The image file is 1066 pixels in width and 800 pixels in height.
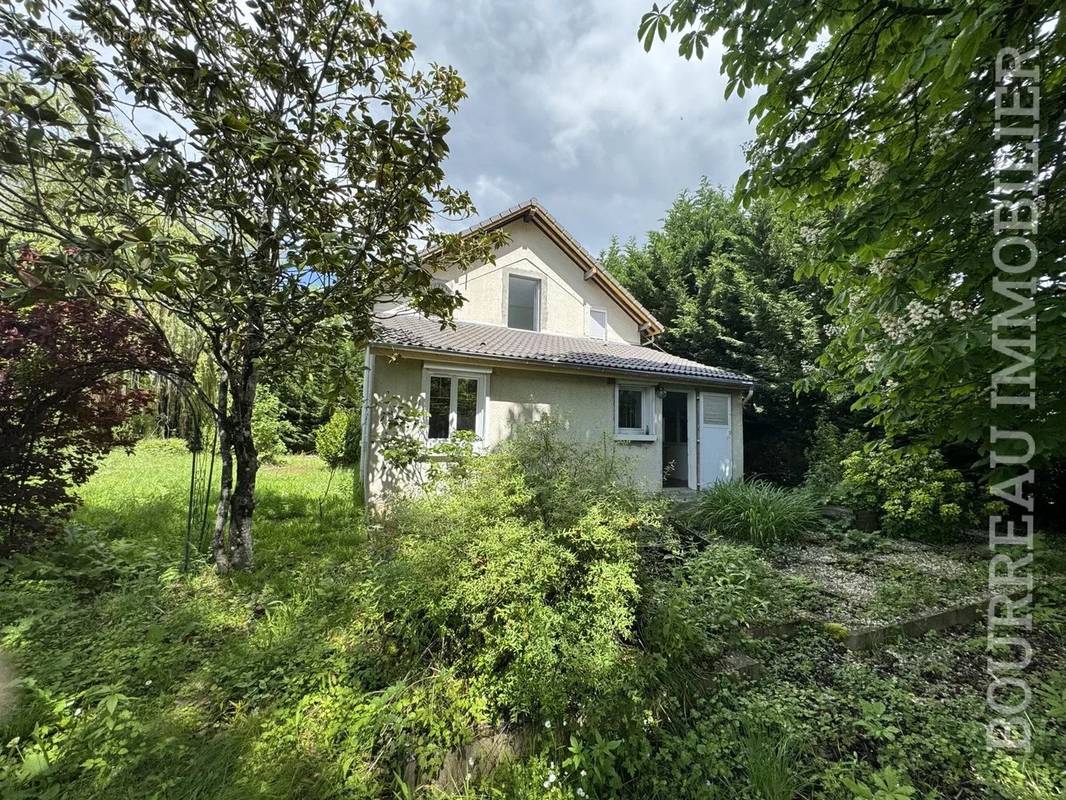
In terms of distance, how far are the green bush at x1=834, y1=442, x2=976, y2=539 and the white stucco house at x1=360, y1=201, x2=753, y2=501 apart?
347 cm

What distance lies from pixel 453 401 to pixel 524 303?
182 inches

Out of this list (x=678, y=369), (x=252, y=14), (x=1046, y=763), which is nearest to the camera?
(x=1046, y=763)

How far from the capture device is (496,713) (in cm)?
285

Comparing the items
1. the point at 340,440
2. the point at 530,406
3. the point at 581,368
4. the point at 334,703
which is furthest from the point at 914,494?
the point at 340,440

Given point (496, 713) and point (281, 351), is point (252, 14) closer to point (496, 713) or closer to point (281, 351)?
point (281, 351)

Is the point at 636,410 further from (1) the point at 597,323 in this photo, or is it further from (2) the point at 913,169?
(2) the point at 913,169

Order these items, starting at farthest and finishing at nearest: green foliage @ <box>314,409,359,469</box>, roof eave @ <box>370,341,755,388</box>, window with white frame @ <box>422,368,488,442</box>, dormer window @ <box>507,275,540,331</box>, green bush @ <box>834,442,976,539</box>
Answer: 1. green foliage @ <box>314,409,359,469</box>
2. dormer window @ <box>507,275,540,331</box>
3. window with white frame @ <box>422,368,488,442</box>
4. roof eave @ <box>370,341,755,388</box>
5. green bush @ <box>834,442,976,539</box>

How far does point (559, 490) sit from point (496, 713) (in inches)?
74.2

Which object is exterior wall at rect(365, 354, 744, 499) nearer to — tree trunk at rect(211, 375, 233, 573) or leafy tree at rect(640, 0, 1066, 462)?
tree trunk at rect(211, 375, 233, 573)

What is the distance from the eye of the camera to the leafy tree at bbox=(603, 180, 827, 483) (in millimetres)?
12930

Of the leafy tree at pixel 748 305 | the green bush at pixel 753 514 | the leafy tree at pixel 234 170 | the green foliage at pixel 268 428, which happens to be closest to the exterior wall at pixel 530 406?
the green bush at pixel 753 514

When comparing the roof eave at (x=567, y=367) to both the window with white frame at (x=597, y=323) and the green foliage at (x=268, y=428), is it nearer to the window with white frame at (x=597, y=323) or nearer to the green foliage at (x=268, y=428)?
the window with white frame at (x=597, y=323)

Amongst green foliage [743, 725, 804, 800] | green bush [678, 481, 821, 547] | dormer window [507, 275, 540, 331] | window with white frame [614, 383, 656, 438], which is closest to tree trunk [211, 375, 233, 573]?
green foliage [743, 725, 804, 800]

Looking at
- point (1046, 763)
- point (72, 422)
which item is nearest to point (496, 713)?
point (1046, 763)
